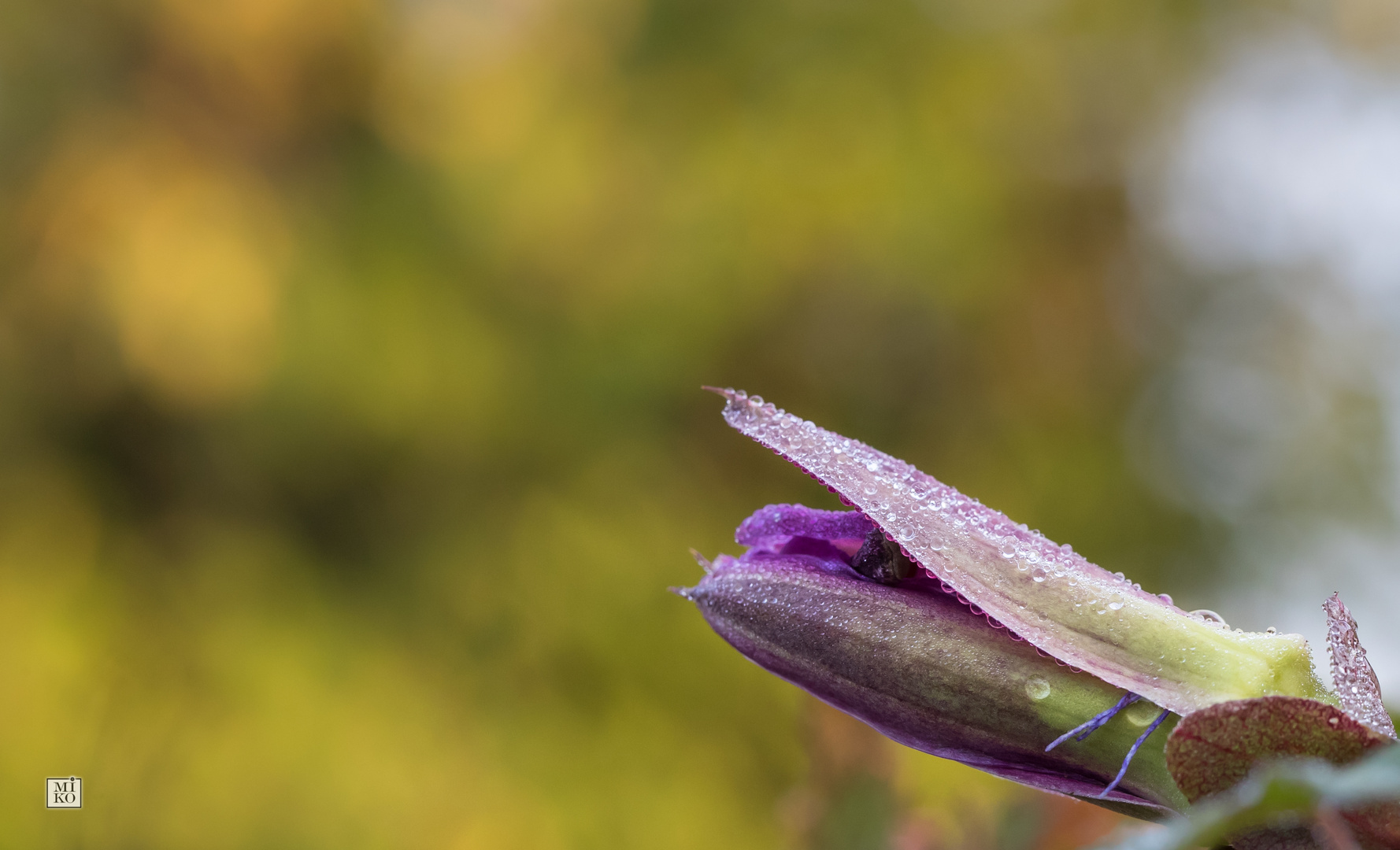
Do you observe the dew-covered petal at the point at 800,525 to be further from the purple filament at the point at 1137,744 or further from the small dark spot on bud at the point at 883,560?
the purple filament at the point at 1137,744

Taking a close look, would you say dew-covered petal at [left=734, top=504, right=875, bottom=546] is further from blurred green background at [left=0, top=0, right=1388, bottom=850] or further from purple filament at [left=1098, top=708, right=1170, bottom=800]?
blurred green background at [left=0, top=0, right=1388, bottom=850]

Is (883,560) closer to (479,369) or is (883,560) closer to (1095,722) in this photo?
(1095,722)

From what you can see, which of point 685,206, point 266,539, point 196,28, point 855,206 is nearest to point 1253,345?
point 855,206

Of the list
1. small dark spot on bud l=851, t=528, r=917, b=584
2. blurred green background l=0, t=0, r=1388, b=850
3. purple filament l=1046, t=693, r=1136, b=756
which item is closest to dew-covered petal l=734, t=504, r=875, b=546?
small dark spot on bud l=851, t=528, r=917, b=584

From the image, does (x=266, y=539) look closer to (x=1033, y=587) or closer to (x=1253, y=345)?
(x=1033, y=587)

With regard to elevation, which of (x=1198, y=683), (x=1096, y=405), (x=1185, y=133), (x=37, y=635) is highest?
(x=1185, y=133)
